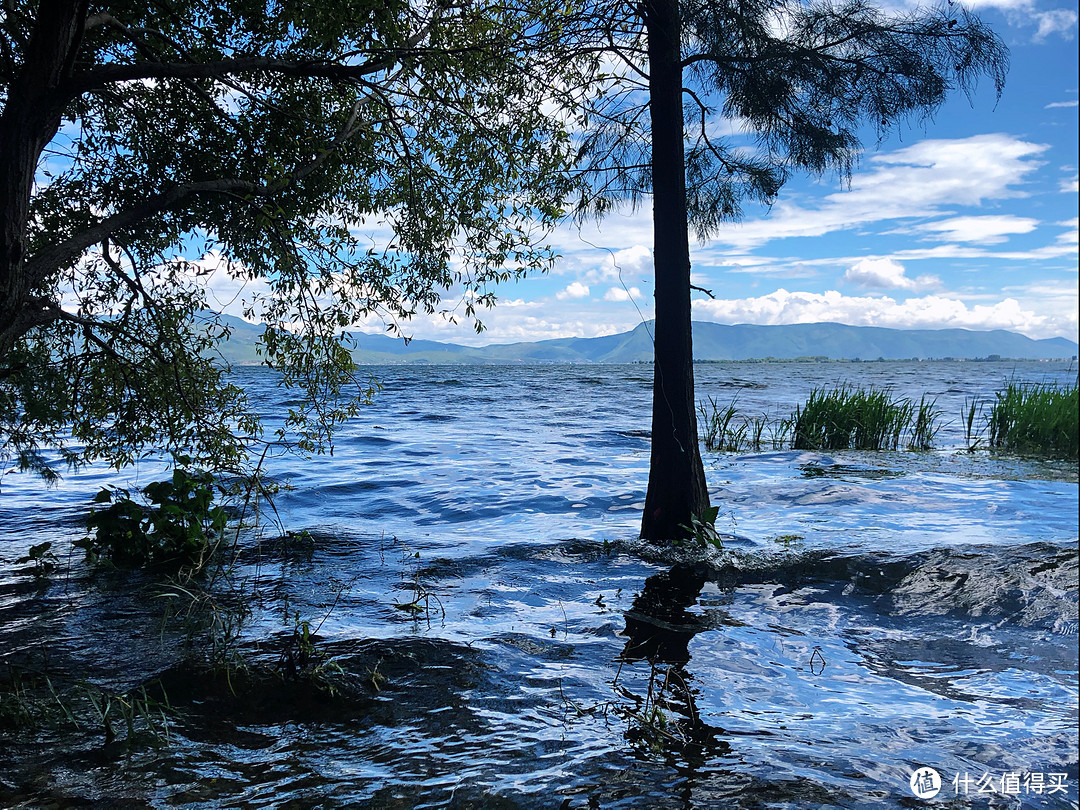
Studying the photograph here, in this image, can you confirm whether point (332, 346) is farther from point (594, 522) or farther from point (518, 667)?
point (594, 522)

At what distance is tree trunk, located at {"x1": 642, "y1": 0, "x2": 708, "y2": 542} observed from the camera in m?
9.96

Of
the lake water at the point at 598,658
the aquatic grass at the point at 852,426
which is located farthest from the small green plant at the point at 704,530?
the aquatic grass at the point at 852,426

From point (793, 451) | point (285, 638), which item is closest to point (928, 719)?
point (285, 638)

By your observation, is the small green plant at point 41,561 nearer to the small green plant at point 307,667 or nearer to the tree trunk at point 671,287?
the small green plant at point 307,667

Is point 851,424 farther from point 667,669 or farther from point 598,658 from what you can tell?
point 667,669

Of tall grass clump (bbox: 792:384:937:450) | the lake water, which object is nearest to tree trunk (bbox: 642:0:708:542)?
the lake water

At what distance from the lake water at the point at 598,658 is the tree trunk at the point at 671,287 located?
3.47 feet

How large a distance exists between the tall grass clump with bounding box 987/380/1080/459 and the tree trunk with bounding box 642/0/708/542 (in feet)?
36.3

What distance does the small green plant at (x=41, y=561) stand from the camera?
896 cm

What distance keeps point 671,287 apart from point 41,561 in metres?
9.62

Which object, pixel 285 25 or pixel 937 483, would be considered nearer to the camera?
pixel 285 25

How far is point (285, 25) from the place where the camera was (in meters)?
8.27

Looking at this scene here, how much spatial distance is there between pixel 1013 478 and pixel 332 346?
15.0 metres

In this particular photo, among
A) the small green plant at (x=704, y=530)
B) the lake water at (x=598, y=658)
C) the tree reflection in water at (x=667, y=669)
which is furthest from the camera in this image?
the small green plant at (x=704, y=530)
